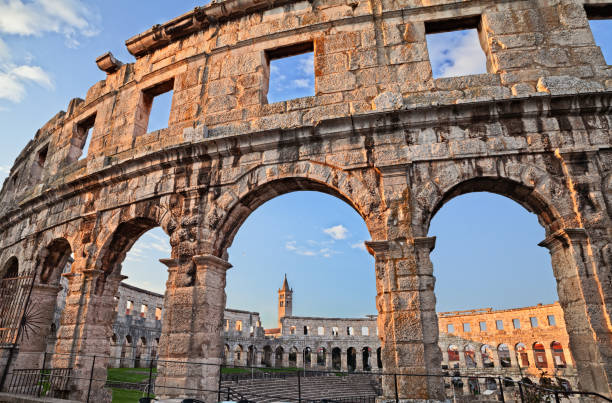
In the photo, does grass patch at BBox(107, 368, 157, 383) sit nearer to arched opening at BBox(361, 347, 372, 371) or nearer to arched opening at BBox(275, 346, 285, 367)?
arched opening at BBox(275, 346, 285, 367)

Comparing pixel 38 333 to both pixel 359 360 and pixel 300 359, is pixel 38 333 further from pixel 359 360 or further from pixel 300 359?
pixel 359 360

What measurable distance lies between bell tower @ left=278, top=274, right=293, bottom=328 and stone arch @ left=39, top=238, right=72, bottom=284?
46.0 m

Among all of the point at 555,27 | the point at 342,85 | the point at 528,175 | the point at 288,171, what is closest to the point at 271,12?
the point at 342,85

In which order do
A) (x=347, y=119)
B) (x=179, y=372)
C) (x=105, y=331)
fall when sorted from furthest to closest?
(x=105, y=331) → (x=347, y=119) → (x=179, y=372)

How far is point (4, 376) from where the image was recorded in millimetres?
7840

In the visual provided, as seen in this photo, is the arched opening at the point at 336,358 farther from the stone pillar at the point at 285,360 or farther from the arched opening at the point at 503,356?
the arched opening at the point at 503,356

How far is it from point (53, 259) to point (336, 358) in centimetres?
3065

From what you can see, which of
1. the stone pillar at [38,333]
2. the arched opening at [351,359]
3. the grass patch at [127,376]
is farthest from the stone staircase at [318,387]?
the stone pillar at [38,333]

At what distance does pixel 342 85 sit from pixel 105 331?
6.82 meters

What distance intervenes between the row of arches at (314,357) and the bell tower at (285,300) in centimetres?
1764

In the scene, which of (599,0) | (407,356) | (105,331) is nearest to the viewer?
(407,356)

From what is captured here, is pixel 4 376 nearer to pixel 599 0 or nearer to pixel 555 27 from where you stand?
pixel 555 27

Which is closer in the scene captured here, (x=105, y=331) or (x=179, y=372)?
(x=179, y=372)

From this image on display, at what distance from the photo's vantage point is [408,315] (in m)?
4.96
